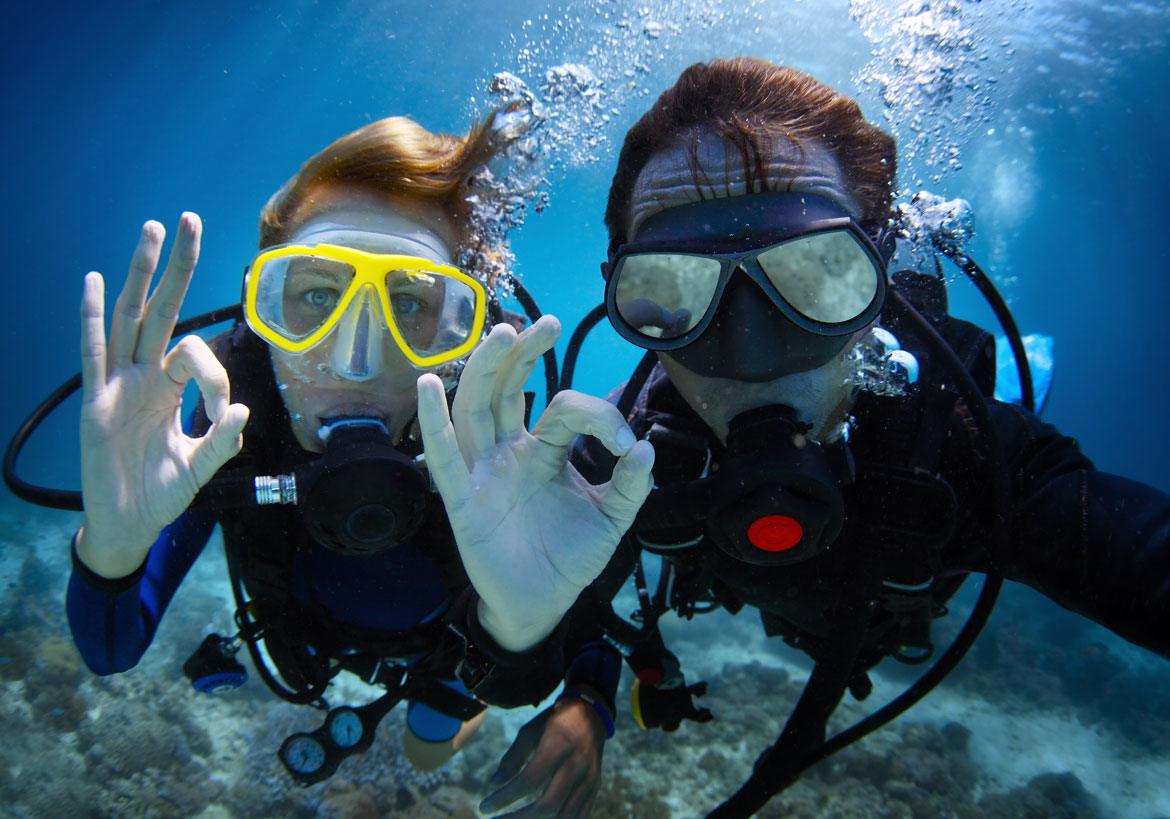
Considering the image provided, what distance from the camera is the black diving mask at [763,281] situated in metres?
2.20

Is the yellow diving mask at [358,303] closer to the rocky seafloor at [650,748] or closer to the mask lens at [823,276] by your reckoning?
the mask lens at [823,276]

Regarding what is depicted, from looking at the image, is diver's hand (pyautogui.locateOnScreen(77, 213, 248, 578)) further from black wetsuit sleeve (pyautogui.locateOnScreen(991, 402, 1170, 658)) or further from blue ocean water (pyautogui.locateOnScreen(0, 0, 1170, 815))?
black wetsuit sleeve (pyautogui.locateOnScreen(991, 402, 1170, 658))

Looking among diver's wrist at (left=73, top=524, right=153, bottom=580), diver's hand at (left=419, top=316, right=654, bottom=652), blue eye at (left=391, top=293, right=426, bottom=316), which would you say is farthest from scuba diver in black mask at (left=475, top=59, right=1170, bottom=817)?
diver's wrist at (left=73, top=524, right=153, bottom=580)

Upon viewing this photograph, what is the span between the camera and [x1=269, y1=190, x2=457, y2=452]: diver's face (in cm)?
267

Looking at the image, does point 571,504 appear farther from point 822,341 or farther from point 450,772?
point 450,772

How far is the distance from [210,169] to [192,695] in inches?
1270

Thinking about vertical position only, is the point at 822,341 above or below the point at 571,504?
above

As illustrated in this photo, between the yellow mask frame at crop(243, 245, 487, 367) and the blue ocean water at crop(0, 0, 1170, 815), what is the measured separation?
4.87 feet

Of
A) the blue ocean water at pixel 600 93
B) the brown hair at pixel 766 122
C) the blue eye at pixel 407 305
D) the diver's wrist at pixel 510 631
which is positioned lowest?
the diver's wrist at pixel 510 631

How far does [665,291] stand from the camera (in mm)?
Result: 2451

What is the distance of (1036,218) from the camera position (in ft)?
116

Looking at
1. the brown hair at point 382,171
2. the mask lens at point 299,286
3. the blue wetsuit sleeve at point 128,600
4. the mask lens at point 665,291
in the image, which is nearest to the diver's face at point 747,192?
the mask lens at point 665,291

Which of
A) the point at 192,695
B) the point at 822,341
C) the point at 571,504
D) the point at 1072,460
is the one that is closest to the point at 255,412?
the point at 571,504

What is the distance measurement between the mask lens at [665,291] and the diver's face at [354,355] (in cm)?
109
